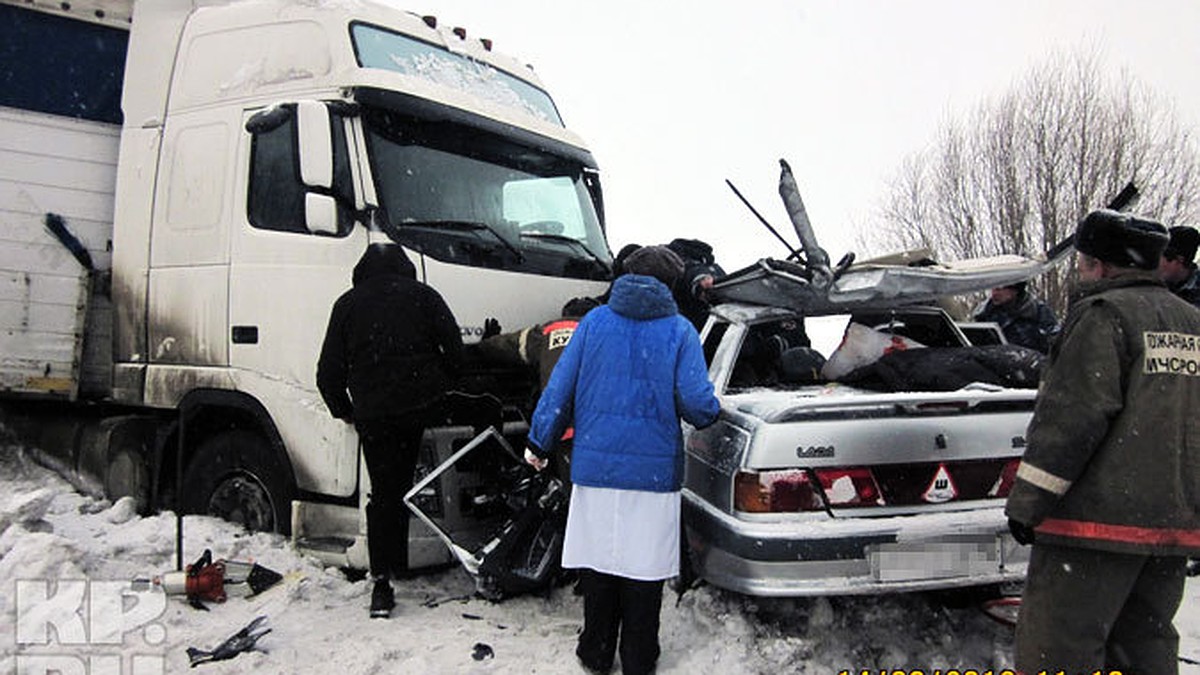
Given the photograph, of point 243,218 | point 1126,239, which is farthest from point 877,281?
point 243,218

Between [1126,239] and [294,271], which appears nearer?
[1126,239]

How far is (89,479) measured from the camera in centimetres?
586

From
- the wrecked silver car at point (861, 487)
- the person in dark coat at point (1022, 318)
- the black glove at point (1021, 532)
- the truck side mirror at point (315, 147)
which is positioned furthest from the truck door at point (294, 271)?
the person in dark coat at point (1022, 318)

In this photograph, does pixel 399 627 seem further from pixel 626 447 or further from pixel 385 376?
pixel 626 447

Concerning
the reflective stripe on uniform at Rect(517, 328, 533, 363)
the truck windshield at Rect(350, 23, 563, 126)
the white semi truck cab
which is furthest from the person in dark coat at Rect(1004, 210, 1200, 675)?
the truck windshield at Rect(350, 23, 563, 126)

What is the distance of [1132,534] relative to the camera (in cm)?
263

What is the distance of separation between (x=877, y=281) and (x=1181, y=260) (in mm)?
2139

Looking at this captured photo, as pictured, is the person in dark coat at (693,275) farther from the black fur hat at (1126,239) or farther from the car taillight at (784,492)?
the black fur hat at (1126,239)

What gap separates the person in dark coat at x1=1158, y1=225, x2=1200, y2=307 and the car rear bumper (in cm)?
233

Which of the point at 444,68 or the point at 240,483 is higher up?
the point at 444,68

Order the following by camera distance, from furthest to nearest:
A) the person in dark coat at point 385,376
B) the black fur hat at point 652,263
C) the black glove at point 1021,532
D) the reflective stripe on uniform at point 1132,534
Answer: the person in dark coat at point 385,376 → the black fur hat at point 652,263 → the black glove at point 1021,532 → the reflective stripe on uniform at point 1132,534

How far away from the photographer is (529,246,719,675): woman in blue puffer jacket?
139 inches

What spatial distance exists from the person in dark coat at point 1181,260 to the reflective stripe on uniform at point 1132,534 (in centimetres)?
258

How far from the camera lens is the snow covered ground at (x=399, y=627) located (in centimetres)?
358
